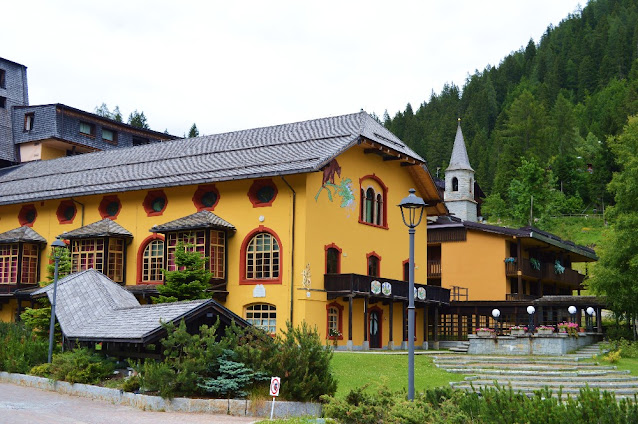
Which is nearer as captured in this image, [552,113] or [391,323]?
[391,323]

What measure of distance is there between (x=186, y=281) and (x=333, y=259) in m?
6.73

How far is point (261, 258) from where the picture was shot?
107ft

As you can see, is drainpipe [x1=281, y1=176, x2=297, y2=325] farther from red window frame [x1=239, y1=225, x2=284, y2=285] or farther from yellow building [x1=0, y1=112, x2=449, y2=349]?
red window frame [x1=239, y1=225, x2=284, y2=285]

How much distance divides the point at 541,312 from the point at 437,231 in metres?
9.57

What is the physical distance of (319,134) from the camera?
35656 millimetres

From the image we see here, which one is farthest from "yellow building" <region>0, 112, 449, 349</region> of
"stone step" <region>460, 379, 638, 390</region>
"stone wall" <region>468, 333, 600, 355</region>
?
"stone step" <region>460, 379, 638, 390</region>

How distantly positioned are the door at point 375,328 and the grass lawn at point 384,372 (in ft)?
20.2

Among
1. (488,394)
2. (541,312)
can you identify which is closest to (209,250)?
(541,312)

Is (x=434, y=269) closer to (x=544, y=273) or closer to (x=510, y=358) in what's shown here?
(x=544, y=273)

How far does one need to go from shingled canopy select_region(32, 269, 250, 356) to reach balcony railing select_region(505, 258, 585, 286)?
27200 millimetres

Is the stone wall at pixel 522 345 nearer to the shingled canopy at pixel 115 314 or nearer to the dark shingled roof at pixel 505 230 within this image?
the shingled canopy at pixel 115 314

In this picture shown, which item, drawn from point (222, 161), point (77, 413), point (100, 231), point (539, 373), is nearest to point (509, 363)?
point (539, 373)

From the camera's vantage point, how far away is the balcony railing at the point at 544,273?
45219mm

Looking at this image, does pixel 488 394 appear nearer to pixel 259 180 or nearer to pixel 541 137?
pixel 259 180
